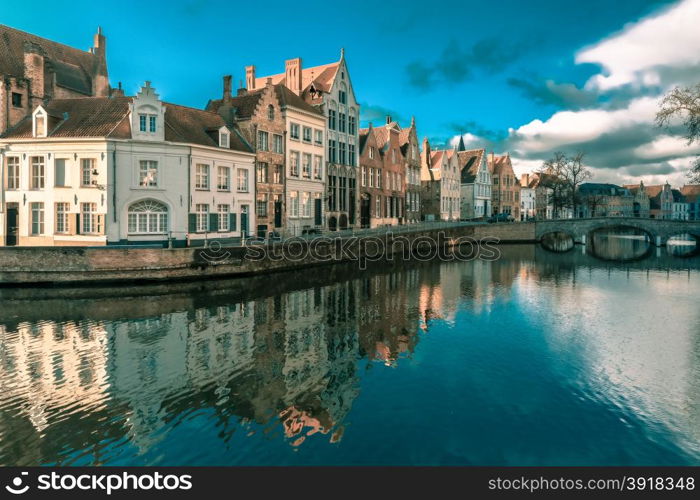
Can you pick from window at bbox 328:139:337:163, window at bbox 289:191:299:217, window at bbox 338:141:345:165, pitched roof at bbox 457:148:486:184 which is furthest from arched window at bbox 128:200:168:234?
pitched roof at bbox 457:148:486:184

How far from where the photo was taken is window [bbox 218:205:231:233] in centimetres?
3722

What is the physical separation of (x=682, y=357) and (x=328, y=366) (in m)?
12.5

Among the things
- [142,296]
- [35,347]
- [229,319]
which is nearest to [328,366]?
[229,319]

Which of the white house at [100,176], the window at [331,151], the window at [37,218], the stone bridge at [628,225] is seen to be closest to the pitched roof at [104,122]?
the white house at [100,176]

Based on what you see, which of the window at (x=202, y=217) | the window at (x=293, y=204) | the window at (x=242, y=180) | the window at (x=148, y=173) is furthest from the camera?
the window at (x=293, y=204)

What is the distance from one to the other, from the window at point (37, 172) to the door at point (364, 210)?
111ft

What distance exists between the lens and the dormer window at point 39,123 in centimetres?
3188

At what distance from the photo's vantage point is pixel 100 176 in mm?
31406

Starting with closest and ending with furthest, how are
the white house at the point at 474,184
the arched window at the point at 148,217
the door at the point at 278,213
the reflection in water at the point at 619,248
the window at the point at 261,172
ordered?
1. the arched window at the point at 148,217
2. the window at the point at 261,172
3. the door at the point at 278,213
4. the reflection in water at the point at 619,248
5. the white house at the point at 474,184

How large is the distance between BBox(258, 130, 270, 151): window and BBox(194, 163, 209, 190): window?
672 cm

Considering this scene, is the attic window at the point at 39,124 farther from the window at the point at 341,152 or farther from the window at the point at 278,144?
the window at the point at 341,152

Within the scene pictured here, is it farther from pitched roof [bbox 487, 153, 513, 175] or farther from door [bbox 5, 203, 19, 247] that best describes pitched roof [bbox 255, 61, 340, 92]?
pitched roof [bbox 487, 153, 513, 175]

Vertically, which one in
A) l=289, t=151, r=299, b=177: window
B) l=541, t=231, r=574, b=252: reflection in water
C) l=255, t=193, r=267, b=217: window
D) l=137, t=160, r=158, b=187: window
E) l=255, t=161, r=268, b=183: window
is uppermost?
l=289, t=151, r=299, b=177: window

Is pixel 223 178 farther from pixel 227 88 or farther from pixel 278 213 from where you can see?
pixel 227 88
